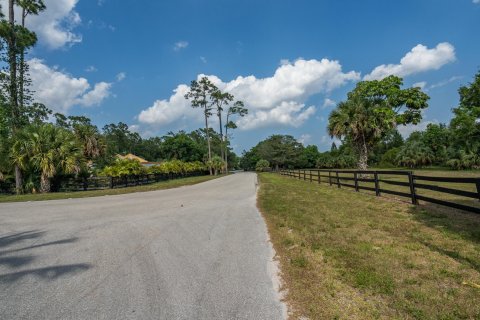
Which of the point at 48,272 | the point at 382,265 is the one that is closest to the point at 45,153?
the point at 48,272

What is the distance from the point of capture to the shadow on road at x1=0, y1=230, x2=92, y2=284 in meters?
3.63

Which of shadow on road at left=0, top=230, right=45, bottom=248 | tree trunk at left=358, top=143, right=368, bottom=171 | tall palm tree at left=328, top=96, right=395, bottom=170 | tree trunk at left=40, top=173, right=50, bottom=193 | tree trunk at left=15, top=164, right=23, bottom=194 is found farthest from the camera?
tree trunk at left=358, top=143, right=368, bottom=171

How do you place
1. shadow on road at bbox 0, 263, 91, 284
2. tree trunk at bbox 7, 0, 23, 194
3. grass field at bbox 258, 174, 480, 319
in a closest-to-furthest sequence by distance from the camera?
1. grass field at bbox 258, 174, 480, 319
2. shadow on road at bbox 0, 263, 91, 284
3. tree trunk at bbox 7, 0, 23, 194

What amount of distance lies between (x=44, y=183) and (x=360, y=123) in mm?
22862

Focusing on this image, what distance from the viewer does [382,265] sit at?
3.70m

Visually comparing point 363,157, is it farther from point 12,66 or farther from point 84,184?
point 12,66

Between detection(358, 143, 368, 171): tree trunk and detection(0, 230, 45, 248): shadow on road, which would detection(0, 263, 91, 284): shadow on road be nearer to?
detection(0, 230, 45, 248): shadow on road

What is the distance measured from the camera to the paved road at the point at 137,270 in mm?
2785

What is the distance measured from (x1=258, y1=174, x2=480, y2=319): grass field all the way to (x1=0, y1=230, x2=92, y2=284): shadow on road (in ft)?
10.3

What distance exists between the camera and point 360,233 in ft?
17.6

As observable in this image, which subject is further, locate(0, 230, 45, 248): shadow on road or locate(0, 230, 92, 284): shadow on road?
locate(0, 230, 45, 248): shadow on road

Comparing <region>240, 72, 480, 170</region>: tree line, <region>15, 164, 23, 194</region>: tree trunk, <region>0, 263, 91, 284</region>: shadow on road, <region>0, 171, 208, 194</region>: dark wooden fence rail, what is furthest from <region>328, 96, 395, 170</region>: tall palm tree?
<region>15, 164, 23, 194</region>: tree trunk

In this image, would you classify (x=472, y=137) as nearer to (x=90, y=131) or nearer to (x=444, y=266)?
(x=444, y=266)

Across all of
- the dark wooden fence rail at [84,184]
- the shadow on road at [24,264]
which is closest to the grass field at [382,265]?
the shadow on road at [24,264]
